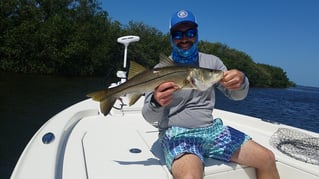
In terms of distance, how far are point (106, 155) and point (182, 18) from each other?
4.34 ft

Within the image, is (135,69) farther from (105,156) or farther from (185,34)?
(105,156)

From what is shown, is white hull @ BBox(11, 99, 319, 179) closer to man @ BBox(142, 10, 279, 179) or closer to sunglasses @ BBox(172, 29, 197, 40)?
man @ BBox(142, 10, 279, 179)

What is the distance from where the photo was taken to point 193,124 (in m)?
2.39

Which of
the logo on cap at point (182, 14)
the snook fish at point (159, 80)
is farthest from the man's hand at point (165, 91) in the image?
the logo on cap at point (182, 14)

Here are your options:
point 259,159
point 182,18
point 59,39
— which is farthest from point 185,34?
point 59,39

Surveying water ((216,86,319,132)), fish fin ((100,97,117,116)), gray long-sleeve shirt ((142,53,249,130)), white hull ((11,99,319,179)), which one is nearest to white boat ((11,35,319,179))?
white hull ((11,99,319,179))

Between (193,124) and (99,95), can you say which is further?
(193,124)

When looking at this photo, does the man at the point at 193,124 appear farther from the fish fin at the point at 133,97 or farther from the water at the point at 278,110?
the water at the point at 278,110

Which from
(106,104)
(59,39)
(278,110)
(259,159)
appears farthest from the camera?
(59,39)

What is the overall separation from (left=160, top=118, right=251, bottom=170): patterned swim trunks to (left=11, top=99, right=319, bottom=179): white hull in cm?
10

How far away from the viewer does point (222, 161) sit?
98.7 inches

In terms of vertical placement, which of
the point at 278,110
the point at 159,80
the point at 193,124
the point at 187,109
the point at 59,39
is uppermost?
the point at 59,39

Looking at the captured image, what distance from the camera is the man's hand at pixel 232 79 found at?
2068 millimetres

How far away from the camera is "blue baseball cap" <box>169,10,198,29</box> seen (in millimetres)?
2418
